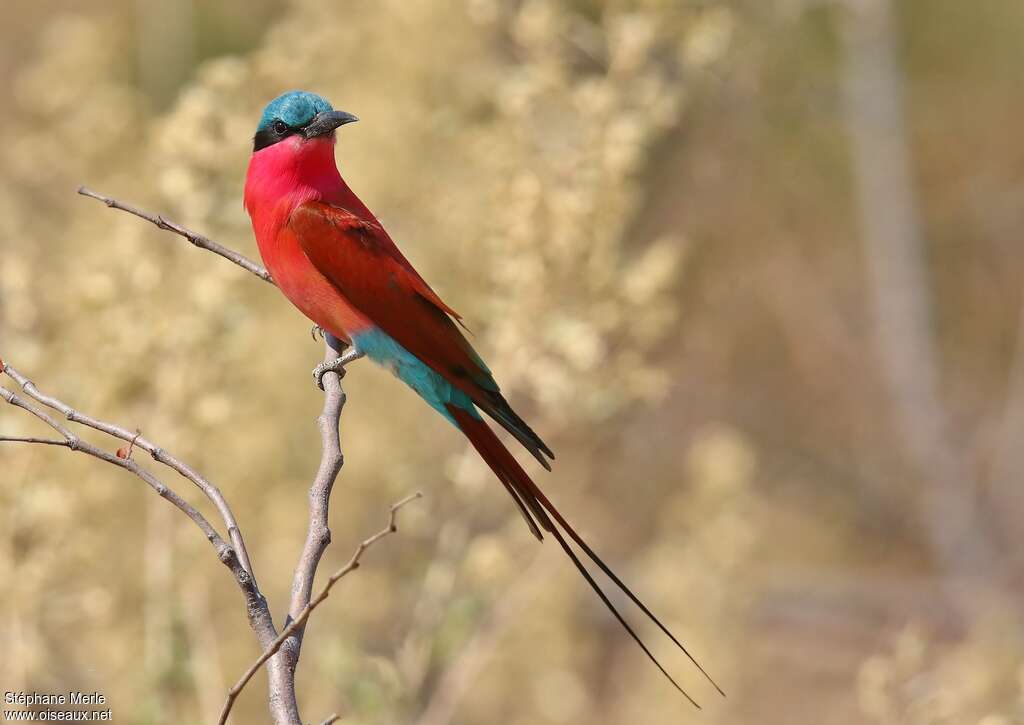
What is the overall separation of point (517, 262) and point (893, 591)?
4314 millimetres

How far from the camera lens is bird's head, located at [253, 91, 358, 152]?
8.70 feet

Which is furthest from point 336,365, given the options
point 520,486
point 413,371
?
point 520,486

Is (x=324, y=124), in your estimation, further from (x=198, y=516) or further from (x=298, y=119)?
(x=198, y=516)

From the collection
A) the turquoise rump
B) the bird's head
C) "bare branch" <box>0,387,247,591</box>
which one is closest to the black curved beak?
the bird's head

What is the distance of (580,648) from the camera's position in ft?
14.0

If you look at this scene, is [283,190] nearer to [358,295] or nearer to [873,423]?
[358,295]

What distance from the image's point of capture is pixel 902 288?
657 cm

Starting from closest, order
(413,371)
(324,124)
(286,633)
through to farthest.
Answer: (286,633), (413,371), (324,124)

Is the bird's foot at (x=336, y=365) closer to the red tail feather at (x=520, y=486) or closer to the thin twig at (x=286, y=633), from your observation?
the red tail feather at (x=520, y=486)

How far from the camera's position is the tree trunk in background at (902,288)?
6.39 metres

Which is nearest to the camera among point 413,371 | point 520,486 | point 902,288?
point 520,486

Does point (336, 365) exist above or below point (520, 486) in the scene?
above

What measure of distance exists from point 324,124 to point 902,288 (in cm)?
451

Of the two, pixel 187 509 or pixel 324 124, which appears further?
pixel 324 124
